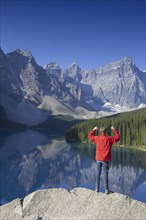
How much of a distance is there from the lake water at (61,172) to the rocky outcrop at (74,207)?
38.8 meters

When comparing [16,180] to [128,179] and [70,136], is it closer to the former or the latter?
[128,179]

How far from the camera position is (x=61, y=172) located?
320ft

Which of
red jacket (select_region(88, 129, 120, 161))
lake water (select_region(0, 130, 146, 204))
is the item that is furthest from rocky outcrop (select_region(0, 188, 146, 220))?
lake water (select_region(0, 130, 146, 204))

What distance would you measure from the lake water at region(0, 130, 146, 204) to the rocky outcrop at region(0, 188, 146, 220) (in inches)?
1529

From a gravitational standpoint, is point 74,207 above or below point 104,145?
below

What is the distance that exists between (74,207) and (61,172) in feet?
270

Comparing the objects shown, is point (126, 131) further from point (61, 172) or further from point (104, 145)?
point (104, 145)

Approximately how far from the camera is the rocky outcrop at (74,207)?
603 inches

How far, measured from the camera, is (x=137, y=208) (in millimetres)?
15391

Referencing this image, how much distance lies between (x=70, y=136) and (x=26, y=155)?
204 ft

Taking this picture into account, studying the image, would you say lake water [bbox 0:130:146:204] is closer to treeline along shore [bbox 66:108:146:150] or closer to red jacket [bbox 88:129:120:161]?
treeline along shore [bbox 66:108:146:150]

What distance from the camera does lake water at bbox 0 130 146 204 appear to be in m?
73.9

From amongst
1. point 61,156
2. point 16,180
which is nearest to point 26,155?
point 61,156

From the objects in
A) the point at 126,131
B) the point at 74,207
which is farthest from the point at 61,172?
the point at 74,207
